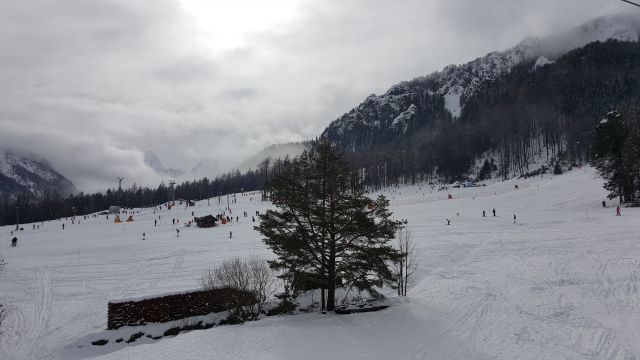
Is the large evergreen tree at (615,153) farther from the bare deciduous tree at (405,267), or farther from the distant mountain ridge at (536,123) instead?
the distant mountain ridge at (536,123)

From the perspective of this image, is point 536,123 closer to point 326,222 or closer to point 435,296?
point 435,296

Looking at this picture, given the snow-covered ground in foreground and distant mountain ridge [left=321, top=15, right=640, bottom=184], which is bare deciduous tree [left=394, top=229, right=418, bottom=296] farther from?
distant mountain ridge [left=321, top=15, right=640, bottom=184]

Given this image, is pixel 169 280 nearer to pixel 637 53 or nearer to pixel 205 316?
pixel 205 316

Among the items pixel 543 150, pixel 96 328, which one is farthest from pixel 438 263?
pixel 543 150

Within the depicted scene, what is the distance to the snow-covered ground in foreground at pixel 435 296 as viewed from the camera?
1647 cm

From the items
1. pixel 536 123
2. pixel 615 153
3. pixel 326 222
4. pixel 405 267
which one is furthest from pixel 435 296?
pixel 536 123

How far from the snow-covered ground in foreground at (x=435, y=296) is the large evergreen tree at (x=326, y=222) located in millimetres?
2671

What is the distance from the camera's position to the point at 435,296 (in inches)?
938

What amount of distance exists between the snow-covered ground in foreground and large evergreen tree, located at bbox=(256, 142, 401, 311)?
2671mm

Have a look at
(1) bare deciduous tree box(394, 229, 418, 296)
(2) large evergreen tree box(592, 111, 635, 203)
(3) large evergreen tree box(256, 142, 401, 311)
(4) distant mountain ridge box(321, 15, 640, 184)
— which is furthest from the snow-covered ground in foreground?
(4) distant mountain ridge box(321, 15, 640, 184)

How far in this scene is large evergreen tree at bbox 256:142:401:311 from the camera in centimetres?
2034

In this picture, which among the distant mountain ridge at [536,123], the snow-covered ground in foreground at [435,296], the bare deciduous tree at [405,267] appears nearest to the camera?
the snow-covered ground in foreground at [435,296]

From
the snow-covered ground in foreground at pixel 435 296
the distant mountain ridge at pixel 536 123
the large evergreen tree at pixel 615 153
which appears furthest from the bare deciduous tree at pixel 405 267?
the distant mountain ridge at pixel 536 123

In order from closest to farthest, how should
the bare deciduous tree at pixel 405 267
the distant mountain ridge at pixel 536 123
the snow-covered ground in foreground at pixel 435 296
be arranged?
the snow-covered ground in foreground at pixel 435 296 → the bare deciduous tree at pixel 405 267 → the distant mountain ridge at pixel 536 123
